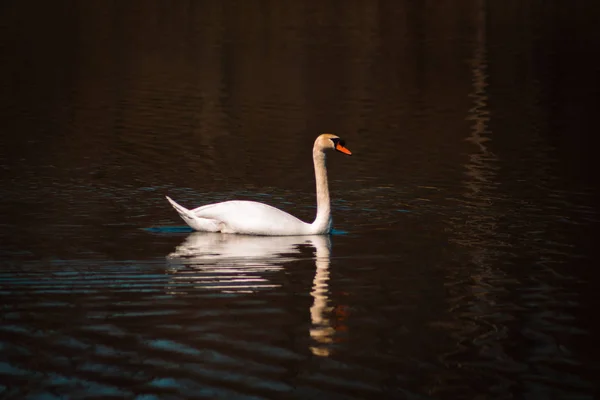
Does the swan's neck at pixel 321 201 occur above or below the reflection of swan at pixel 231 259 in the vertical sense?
above

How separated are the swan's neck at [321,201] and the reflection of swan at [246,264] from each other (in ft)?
0.54

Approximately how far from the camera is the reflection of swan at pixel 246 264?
11.8 meters

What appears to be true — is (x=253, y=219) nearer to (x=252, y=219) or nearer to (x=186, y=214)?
(x=252, y=219)

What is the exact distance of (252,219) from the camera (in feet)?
50.1

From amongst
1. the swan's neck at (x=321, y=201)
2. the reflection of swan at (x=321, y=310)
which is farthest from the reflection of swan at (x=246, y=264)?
the swan's neck at (x=321, y=201)

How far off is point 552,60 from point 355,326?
118 ft

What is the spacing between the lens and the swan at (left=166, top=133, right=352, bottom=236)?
15.3m

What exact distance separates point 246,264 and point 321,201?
8.06 feet

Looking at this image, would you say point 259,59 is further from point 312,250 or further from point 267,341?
point 267,341

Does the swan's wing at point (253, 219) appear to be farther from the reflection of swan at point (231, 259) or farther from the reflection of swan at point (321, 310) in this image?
the reflection of swan at point (321, 310)

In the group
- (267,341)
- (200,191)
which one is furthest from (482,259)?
(200,191)

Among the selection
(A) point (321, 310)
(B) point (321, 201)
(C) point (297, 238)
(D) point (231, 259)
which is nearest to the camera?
(A) point (321, 310)

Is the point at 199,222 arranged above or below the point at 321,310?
above

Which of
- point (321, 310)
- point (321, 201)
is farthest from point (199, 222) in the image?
point (321, 310)
